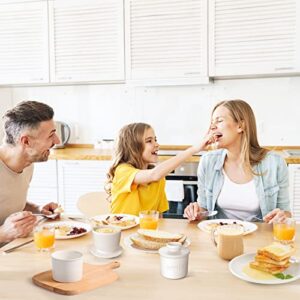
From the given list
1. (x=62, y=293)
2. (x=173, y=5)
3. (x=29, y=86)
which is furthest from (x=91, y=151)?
(x=62, y=293)

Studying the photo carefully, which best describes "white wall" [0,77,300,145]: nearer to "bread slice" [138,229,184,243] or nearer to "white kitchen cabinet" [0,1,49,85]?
"white kitchen cabinet" [0,1,49,85]

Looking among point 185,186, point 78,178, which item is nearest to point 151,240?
point 185,186

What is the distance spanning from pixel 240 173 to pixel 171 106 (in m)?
1.84

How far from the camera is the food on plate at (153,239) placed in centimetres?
144

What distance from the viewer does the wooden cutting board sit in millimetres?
1133

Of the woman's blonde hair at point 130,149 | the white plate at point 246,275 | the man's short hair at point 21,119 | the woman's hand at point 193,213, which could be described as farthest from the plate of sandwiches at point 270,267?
the man's short hair at point 21,119

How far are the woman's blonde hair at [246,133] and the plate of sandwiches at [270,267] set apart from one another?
83 cm

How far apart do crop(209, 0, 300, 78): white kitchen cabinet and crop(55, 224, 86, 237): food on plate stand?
2119 millimetres

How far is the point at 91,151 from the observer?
3.71 m

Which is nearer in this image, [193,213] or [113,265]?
[113,265]

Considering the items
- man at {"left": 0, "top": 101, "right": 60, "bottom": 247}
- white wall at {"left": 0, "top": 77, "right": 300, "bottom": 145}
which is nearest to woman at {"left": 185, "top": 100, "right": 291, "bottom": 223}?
man at {"left": 0, "top": 101, "right": 60, "bottom": 247}

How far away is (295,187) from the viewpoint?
3137 millimetres

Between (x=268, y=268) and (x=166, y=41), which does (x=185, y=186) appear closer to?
(x=166, y=41)

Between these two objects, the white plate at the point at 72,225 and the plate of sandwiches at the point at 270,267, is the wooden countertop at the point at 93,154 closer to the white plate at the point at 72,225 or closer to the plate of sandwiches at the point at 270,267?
the white plate at the point at 72,225
